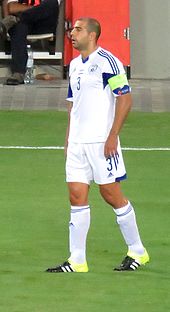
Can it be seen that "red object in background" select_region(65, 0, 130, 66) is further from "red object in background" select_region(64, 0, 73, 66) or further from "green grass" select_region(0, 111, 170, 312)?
"green grass" select_region(0, 111, 170, 312)

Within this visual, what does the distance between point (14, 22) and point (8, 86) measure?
968 millimetres

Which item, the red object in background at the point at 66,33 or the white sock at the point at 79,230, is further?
the red object in background at the point at 66,33

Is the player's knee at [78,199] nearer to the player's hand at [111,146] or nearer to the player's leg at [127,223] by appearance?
the player's leg at [127,223]

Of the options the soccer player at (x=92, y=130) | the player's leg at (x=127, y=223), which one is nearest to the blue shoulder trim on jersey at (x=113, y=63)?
the soccer player at (x=92, y=130)

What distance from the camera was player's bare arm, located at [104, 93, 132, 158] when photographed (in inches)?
370

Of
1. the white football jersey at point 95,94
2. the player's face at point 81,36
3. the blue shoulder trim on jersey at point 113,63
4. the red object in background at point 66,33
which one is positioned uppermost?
the player's face at point 81,36

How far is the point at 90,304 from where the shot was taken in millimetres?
8734

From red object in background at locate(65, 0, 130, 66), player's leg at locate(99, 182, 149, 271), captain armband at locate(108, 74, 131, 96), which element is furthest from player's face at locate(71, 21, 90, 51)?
red object in background at locate(65, 0, 130, 66)

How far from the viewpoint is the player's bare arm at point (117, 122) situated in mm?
9406

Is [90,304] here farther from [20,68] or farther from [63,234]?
[20,68]

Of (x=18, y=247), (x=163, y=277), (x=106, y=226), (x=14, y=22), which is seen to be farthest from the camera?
(x=14, y=22)

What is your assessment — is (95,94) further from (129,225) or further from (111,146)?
(129,225)

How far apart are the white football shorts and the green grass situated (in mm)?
706

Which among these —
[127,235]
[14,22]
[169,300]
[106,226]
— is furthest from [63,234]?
[14,22]
